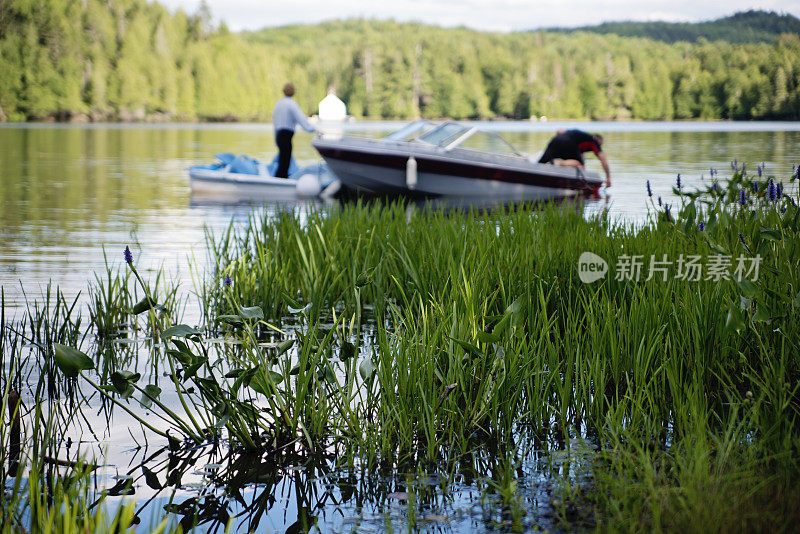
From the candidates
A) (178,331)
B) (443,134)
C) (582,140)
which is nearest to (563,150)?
(582,140)

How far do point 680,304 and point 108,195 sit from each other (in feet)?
43.0

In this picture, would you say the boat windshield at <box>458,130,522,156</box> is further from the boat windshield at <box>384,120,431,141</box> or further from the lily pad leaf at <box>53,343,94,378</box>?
the lily pad leaf at <box>53,343,94,378</box>

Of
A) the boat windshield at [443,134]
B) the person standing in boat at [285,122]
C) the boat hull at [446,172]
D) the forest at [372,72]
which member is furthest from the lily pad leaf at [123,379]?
the forest at [372,72]

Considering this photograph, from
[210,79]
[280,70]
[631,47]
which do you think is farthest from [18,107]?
[631,47]

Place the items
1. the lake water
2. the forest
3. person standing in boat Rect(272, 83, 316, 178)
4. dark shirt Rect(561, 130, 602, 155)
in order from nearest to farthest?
the lake water, person standing in boat Rect(272, 83, 316, 178), dark shirt Rect(561, 130, 602, 155), the forest

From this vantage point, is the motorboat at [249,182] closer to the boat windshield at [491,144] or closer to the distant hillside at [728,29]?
the boat windshield at [491,144]

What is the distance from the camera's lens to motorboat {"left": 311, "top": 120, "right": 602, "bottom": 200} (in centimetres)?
1400

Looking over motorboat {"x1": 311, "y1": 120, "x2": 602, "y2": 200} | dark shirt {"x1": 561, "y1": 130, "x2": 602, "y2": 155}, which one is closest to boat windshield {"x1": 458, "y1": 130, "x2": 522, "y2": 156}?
motorboat {"x1": 311, "y1": 120, "x2": 602, "y2": 200}

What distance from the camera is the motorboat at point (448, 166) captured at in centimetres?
1400

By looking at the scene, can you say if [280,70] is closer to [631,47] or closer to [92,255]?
[631,47]

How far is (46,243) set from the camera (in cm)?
902

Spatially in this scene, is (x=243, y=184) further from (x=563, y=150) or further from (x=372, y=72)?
(x=372, y=72)

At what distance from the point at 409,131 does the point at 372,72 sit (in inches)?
4016

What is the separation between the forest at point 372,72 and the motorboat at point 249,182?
2922 inches
